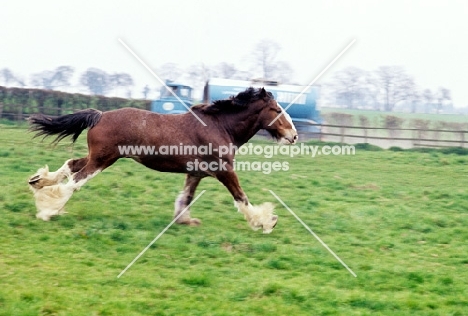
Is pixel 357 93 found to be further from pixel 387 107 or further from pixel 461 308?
pixel 461 308

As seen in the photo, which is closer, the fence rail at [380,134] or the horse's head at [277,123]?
the horse's head at [277,123]

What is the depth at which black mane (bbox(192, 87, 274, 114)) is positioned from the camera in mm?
7996

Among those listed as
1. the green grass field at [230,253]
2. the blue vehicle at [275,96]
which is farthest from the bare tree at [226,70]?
the green grass field at [230,253]

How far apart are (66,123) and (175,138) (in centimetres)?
154

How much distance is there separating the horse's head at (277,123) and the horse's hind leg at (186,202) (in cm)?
118

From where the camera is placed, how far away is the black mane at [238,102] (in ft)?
26.2

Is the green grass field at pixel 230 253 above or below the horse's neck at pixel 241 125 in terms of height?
below

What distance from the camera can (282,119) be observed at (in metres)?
7.93

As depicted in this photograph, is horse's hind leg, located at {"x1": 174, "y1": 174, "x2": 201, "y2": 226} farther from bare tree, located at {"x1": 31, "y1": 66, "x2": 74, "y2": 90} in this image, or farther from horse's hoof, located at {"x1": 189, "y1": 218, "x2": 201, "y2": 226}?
bare tree, located at {"x1": 31, "y1": 66, "x2": 74, "y2": 90}

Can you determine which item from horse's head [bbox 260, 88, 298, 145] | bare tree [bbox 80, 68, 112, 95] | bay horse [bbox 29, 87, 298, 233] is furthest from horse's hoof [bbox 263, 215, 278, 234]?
bare tree [bbox 80, 68, 112, 95]

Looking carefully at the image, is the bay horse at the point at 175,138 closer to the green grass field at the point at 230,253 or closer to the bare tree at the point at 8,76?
the green grass field at the point at 230,253

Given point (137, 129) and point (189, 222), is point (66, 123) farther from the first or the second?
point (189, 222)

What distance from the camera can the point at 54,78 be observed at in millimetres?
32375

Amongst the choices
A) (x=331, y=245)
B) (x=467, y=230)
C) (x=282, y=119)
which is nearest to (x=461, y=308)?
(x=331, y=245)
